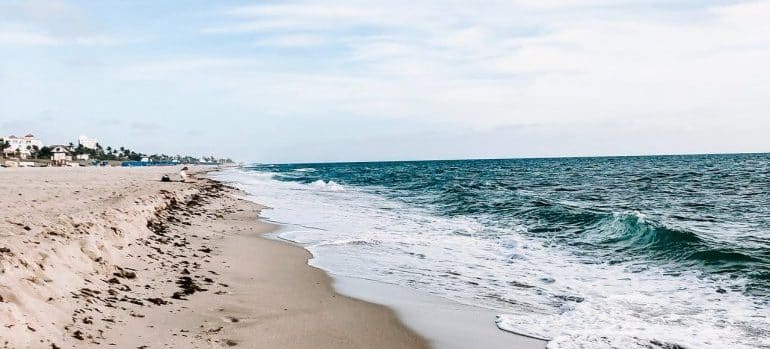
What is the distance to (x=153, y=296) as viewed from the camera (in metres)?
6.80

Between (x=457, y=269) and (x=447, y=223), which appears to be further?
(x=447, y=223)

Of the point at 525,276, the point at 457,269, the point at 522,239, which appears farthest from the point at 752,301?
the point at 522,239

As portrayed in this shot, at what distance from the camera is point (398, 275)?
9953 mm

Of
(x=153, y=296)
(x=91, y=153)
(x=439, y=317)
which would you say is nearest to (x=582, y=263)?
(x=439, y=317)

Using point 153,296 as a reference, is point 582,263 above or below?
below

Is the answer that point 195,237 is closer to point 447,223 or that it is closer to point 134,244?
point 134,244

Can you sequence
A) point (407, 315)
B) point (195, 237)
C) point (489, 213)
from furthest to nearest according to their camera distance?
point (489, 213) → point (195, 237) → point (407, 315)

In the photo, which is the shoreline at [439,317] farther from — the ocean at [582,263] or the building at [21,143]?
the building at [21,143]

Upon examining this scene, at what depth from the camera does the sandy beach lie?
16.5 ft

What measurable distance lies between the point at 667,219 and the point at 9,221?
18.1 meters

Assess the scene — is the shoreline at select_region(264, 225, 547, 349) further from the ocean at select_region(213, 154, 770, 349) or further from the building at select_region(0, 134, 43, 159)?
the building at select_region(0, 134, 43, 159)

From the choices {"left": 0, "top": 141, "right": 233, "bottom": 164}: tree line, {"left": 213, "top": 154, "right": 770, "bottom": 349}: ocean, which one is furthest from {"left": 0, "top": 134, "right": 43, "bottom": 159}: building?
{"left": 213, "top": 154, "right": 770, "bottom": 349}: ocean

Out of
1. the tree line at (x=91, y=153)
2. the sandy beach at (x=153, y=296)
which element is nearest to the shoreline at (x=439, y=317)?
the sandy beach at (x=153, y=296)

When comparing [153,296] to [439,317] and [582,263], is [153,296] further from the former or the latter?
[582,263]
